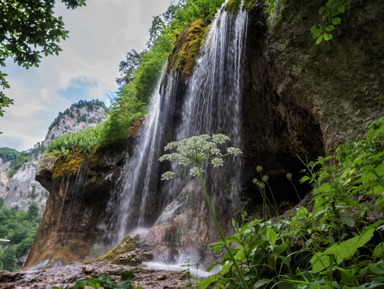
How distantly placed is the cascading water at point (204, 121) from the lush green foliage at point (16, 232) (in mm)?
44810

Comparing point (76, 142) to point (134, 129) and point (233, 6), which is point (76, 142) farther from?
point (233, 6)

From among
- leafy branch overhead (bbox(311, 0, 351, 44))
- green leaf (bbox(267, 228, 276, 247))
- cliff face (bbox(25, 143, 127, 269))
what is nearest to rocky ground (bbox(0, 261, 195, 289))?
green leaf (bbox(267, 228, 276, 247))

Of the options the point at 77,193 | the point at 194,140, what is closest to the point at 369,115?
the point at 194,140

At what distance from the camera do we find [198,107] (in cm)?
657

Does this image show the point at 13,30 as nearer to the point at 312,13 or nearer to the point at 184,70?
the point at 184,70

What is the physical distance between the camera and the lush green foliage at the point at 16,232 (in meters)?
42.1

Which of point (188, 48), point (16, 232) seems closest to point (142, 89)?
point (188, 48)

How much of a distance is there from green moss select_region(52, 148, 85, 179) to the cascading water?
177 inches

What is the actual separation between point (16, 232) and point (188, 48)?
63713mm

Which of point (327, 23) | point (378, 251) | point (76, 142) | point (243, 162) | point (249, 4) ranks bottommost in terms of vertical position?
point (378, 251)

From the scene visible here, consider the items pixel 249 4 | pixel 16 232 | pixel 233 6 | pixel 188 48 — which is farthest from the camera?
pixel 16 232

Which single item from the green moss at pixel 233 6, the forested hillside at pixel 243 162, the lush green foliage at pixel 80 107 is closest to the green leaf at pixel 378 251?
the forested hillside at pixel 243 162

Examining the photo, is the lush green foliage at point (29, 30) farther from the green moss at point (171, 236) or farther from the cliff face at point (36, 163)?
the cliff face at point (36, 163)

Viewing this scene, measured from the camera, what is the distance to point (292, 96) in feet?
13.9
